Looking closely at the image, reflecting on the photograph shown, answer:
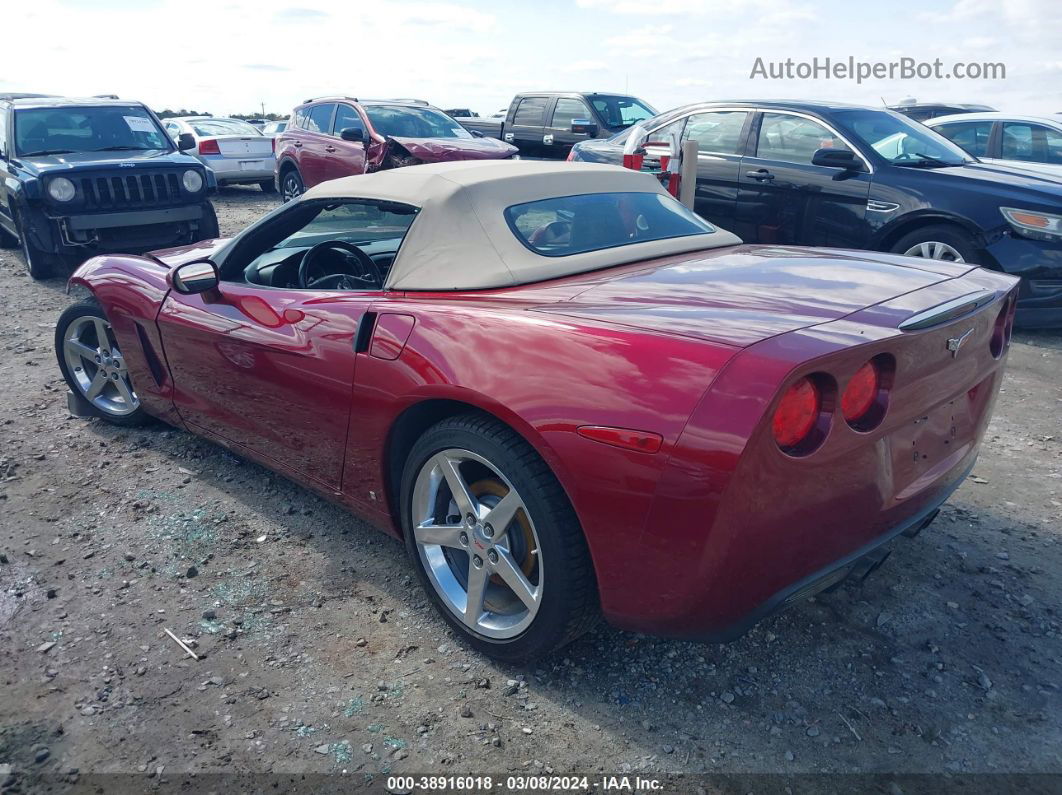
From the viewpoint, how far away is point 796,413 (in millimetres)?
1982

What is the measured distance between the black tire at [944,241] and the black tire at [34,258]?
8.20 meters

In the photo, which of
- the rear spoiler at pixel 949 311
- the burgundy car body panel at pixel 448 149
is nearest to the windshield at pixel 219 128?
the burgundy car body panel at pixel 448 149

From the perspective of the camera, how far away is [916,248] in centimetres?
625

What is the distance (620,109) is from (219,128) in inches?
363

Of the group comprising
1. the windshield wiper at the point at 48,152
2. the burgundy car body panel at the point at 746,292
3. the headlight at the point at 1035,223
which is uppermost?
the windshield wiper at the point at 48,152

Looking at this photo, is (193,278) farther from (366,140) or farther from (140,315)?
(366,140)

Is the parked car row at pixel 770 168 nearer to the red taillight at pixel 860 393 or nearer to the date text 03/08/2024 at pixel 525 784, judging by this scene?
the red taillight at pixel 860 393

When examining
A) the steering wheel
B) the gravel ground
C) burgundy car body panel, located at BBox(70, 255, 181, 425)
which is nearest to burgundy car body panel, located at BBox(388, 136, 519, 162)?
burgundy car body panel, located at BBox(70, 255, 181, 425)

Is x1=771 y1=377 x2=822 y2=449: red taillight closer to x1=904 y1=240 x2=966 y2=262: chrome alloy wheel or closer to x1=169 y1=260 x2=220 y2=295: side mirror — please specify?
x1=169 y1=260 x2=220 y2=295: side mirror

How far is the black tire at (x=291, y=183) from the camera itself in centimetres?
1270

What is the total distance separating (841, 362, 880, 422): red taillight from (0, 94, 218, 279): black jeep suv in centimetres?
812

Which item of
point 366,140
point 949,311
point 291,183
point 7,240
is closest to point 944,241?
point 949,311

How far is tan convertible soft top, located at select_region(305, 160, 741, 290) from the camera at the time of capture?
275 cm

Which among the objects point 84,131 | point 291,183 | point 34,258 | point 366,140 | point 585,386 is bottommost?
point 34,258
